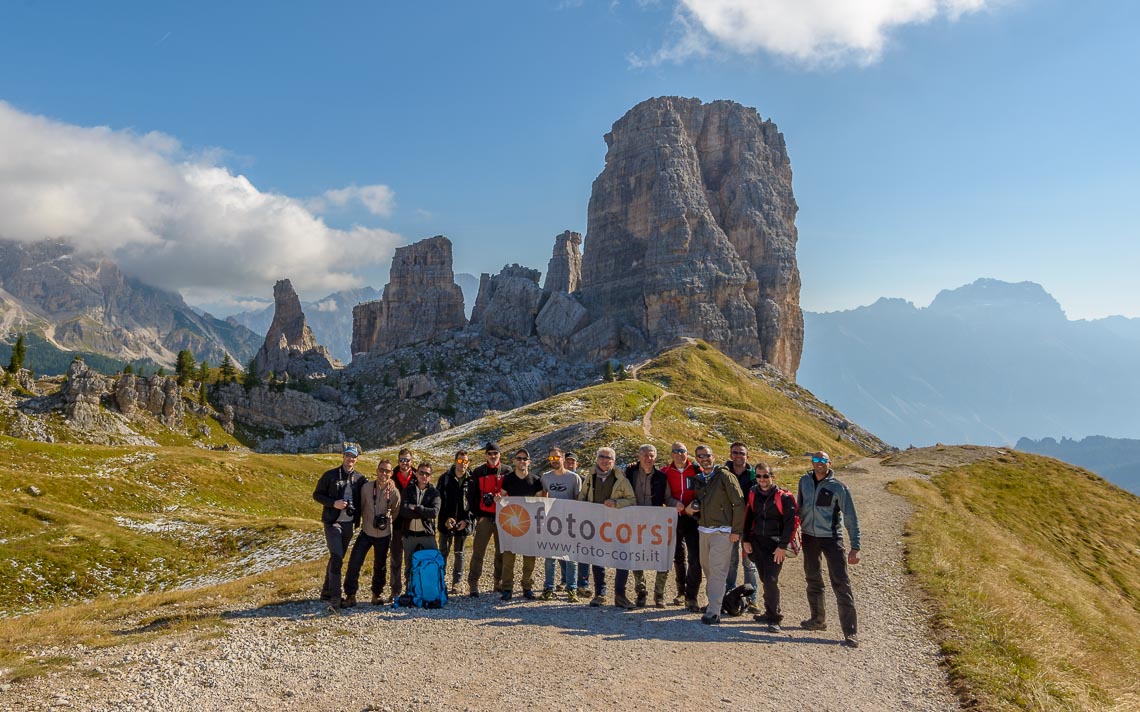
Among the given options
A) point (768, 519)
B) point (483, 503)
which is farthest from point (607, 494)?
point (768, 519)

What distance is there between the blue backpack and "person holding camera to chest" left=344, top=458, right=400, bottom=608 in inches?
40.0

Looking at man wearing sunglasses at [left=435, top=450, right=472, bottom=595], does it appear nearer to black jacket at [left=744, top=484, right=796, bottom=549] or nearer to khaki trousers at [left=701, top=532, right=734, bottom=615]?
khaki trousers at [left=701, top=532, right=734, bottom=615]

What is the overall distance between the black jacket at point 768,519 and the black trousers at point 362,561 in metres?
10.3

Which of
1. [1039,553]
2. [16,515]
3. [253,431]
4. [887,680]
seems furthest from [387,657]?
[253,431]

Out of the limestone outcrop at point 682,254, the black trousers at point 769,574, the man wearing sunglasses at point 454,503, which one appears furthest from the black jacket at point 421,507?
the limestone outcrop at point 682,254

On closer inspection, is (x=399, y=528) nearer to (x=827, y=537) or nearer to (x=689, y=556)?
(x=689, y=556)

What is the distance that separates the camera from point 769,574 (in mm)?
15836

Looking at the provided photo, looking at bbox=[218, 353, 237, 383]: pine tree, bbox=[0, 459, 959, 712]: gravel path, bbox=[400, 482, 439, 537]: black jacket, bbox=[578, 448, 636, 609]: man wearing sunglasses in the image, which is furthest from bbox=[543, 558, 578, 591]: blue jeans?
bbox=[218, 353, 237, 383]: pine tree

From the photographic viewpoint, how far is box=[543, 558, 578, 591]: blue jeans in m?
18.1

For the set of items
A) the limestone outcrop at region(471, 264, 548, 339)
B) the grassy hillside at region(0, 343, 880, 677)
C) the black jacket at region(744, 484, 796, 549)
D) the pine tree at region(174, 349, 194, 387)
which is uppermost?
the limestone outcrop at region(471, 264, 548, 339)

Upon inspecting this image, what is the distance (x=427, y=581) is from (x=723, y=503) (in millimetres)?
8654

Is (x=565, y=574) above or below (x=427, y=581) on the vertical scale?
above

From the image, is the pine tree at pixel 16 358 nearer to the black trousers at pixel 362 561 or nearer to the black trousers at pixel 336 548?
the black trousers at pixel 336 548

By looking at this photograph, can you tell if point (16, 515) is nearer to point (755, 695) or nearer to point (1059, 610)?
point (755, 695)
